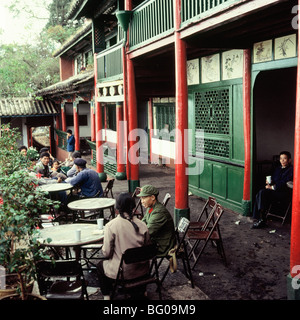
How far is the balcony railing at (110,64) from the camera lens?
1077 cm

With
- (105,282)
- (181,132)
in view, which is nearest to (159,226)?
(105,282)

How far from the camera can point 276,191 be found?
788 cm

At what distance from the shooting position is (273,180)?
26.3 feet

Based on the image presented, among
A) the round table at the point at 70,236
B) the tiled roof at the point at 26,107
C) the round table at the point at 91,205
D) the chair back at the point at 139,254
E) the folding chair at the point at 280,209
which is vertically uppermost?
the tiled roof at the point at 26,107

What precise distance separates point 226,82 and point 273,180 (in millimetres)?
2542

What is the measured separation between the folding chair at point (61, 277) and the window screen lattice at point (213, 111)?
5.88 metres

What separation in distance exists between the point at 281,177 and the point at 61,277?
16.9ft

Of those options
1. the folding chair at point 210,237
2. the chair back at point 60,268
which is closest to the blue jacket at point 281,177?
the folding chair at point 210,237

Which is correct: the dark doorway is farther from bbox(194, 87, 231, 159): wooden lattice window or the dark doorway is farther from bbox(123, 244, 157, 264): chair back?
bbox(123, 244, 157, 264): chair back

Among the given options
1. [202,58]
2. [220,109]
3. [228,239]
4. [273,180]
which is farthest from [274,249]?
[202,58]

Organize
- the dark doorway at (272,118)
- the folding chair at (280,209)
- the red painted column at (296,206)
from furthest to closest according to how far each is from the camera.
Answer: the dark doorway at (272,118) → the folding chair at (280,209) → the red painted column at (296,206)

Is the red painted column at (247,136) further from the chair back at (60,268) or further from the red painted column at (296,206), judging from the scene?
the chair back at (60,268)
